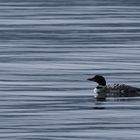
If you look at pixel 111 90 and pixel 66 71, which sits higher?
pixel 66 71

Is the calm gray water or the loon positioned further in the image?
the loon

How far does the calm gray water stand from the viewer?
73.6ft

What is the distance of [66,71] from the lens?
3131cm

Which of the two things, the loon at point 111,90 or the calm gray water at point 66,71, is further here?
the loon at point 111,90

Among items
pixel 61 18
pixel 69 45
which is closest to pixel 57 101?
pixel 69 45

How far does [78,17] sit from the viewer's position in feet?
176

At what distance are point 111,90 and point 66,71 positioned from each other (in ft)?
11.8

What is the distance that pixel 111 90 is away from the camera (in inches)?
1097

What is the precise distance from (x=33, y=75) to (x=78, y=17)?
2327 centimetres

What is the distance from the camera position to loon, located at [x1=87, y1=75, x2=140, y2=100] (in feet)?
89.4

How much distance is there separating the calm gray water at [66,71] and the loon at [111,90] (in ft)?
0.94

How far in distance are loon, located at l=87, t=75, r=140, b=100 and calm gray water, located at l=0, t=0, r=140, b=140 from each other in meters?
0.28

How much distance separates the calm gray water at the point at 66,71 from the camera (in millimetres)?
22422

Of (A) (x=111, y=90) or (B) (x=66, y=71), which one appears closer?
(A) (x=111, y=90)
